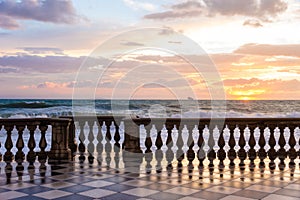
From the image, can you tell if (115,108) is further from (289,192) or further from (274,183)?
(289,192)

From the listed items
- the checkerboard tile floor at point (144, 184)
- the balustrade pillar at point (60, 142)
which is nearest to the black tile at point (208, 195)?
the checkerboard tile floor at point (144, 184)

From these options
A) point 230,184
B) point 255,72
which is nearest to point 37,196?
→ point 230,184

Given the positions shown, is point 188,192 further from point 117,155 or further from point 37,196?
point 117,155

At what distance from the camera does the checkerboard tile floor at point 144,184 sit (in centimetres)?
452

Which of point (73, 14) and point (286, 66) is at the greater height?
point (73, 14)

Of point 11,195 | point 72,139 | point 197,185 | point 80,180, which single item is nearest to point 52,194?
point 11,195

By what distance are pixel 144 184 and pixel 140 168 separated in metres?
1.09

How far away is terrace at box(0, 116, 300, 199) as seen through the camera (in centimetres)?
468

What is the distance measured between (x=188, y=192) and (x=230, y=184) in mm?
751

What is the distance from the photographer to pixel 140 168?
616 centimetres

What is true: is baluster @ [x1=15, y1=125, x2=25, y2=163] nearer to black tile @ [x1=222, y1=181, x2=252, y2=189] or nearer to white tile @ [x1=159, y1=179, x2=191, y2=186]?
white tile @ [x1=159, y1=179, x2=191, y2=186]

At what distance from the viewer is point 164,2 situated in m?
10.9

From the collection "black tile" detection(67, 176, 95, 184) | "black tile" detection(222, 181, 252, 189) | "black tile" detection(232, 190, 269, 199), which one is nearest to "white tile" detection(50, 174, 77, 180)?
"black tile" detection(67, 176, 95, 184)

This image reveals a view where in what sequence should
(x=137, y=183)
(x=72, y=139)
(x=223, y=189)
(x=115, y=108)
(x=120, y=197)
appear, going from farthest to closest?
(x=115, y=108) < (x=72, y=139) < (x=137, y=183) < (x=223, y=189) < (x=120, y=197)
